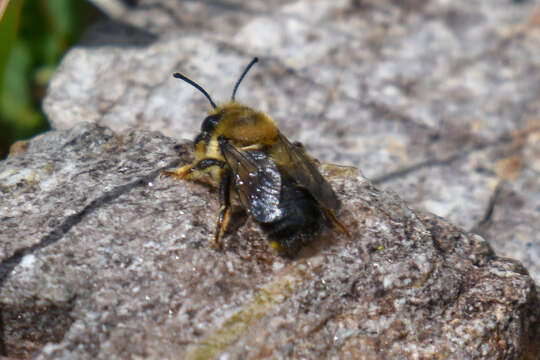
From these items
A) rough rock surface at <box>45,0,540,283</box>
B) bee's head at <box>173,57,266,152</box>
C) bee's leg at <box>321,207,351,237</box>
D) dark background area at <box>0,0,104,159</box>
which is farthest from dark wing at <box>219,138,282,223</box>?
dark background area at <box>0,0,104,159</box>

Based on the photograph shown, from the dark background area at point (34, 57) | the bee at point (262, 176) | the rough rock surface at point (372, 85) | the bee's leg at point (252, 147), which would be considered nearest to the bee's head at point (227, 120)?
the bee at point (262, 176)

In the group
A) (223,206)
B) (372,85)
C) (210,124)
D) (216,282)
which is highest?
(210,124)

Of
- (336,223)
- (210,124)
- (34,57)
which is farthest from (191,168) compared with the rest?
(34,57)

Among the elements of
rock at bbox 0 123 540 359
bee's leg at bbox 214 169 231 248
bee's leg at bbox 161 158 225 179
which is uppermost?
bee's leg at bbox 161 158 225 179

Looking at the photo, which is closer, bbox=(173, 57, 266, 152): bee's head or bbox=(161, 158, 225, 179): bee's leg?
bbox=(161, 158, 225, 179): bee's leg

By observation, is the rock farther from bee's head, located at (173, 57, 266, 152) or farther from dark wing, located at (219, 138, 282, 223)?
bee's head, located at (173, 57, 266, 152)

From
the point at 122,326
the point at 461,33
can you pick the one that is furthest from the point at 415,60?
the point at 122,326

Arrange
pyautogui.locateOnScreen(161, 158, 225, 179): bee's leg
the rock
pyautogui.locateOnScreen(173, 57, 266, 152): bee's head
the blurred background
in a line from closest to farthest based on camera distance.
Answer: the rock, pyautogui.locateOnScreen(161, 158, 225, 179): bee's leg, pyautogui.locateOnScreen(173, 57, 266, 152): bee's head, the blurred background

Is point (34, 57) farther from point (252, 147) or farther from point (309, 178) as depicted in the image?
point (309, 178)
